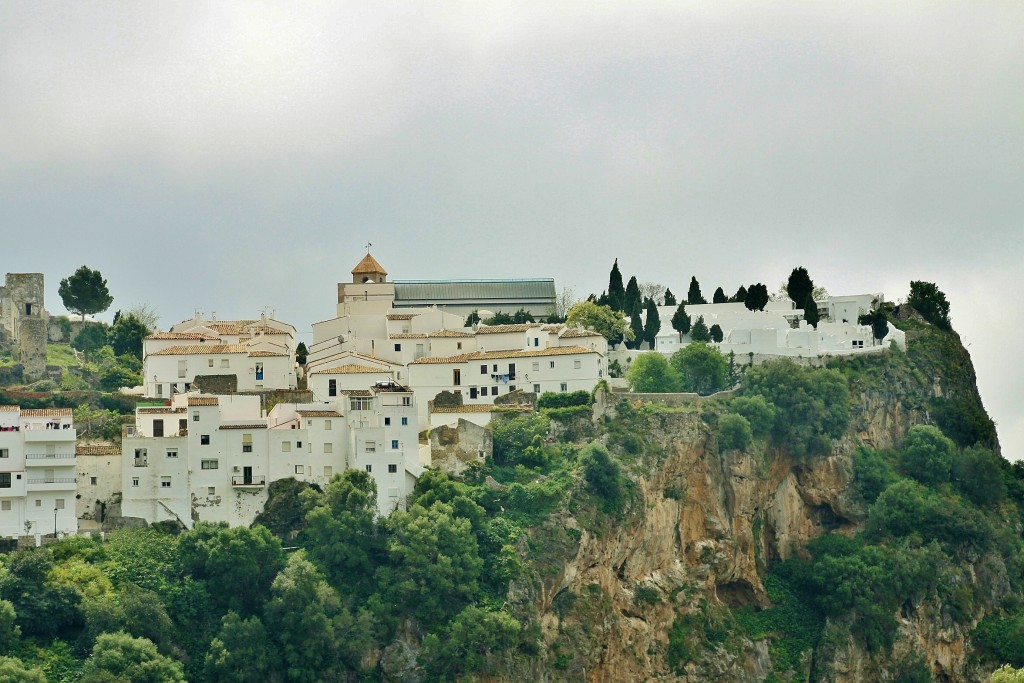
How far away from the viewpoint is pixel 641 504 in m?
91.3

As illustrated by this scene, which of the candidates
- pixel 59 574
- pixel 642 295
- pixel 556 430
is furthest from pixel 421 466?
pixel 642 295

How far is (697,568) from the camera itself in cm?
9394

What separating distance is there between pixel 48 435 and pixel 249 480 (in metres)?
7.73

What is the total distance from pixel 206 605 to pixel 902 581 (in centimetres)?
3097

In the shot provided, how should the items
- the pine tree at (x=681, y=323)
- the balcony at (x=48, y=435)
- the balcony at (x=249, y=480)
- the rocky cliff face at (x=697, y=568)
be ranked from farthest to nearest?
the pine tree at (x=681, y=323) → the rocky cliff face at (x=697, y=568) → the balcony at (x=249, y=480) → the balcony at (x=48, y=435)

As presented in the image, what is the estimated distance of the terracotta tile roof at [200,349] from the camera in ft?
310

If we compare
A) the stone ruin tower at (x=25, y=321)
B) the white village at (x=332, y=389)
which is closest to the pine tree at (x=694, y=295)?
the white village at (x=332, y=389)

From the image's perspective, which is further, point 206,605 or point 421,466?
point 421,466

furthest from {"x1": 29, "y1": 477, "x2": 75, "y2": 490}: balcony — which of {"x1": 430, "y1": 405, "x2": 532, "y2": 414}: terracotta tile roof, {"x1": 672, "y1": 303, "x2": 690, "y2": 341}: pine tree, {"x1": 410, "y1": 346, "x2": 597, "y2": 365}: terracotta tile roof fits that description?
{"x1": 672, "y1": 303, "x2": 690, "y2": 341}: pine tree

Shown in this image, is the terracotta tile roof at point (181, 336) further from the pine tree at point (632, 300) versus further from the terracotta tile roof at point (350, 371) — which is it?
the pine tree at point (632, 300)

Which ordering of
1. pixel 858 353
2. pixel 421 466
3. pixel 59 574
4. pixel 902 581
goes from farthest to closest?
pixel 858 353 < pixel 902 581 < pixel 421 466 < pixel 59 574

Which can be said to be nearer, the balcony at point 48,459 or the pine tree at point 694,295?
A: the balcony at point 48,459

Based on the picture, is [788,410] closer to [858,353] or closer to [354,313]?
[858,353]

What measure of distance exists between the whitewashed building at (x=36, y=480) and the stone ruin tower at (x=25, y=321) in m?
16.0
